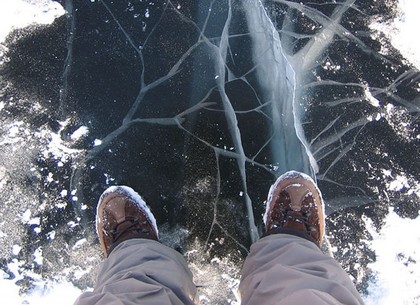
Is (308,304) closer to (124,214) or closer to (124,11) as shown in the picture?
(124,214)

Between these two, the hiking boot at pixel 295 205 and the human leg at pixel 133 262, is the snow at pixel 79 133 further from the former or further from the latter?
the hiking boot at pixel 295 205

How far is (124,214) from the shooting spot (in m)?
1.47

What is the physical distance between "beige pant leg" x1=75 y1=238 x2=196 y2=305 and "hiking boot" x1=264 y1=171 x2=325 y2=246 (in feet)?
1.13

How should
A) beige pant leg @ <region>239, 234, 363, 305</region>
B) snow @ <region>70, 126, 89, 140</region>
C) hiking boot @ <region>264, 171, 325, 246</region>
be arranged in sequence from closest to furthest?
beige pant leg @ <region>239, 234, 363, 305</region>
hiking boot @ <region>264, 171, 325, 246</region>
snow @ <region>70, 126, 89, 140</region>

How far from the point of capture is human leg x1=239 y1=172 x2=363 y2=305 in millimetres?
1012

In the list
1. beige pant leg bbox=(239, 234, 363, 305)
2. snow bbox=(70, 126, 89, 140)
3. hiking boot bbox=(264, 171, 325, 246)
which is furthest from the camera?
snow bbox=(70, 126, 89, 140)

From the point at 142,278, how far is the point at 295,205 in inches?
23.3

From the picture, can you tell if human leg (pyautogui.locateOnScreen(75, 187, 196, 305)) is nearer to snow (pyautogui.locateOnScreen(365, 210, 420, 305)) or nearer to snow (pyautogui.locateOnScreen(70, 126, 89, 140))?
snow (pyautogui.locateOnScreen(70, 126, 89, 140))

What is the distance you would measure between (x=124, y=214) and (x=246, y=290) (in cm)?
51

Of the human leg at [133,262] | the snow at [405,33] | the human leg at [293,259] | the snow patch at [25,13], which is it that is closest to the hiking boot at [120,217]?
the human leg at [133,262]

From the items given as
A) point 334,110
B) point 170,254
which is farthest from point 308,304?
point 334,110

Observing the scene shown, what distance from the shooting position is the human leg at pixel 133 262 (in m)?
1.06

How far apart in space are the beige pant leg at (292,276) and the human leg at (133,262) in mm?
188

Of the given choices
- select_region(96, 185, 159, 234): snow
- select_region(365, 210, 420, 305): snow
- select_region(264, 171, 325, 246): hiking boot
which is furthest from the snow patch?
select_region(365, 210, 420, 305): snow
